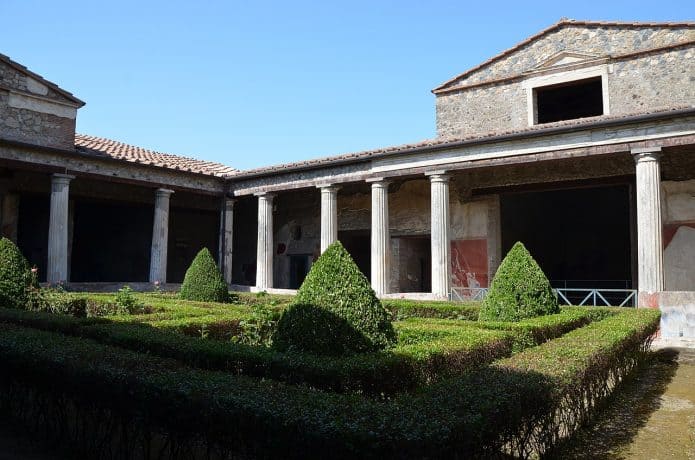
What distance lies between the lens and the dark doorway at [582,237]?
20172mm

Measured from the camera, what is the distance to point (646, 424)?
16.3 feet

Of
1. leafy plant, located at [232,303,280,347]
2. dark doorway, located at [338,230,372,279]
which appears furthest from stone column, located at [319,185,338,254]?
leafy plant, located at [232,303,280,347]

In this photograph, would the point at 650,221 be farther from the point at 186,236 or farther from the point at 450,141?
the point at 186,236

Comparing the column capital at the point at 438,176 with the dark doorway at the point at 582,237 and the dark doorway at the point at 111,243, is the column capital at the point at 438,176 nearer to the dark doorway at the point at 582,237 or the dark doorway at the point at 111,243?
the dark doorway at the point at 582,237

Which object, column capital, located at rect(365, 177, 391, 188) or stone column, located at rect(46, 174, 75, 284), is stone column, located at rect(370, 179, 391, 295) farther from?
stone column, located at rect(46, 174, 75, 284)

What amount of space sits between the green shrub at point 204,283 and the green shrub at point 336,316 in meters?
6.07

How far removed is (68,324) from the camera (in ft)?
20.4

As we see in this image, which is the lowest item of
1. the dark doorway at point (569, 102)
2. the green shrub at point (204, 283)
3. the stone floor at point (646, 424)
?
the stone floor at point (646, 424)

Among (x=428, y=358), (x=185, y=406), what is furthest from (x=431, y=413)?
(x=428, y=358)

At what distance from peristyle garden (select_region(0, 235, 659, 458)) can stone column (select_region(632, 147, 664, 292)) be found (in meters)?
3.43

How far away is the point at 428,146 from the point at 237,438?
433 inches

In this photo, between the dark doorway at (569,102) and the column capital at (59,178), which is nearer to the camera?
the column capital at (59,178)

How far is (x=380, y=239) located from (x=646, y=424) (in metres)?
9.49

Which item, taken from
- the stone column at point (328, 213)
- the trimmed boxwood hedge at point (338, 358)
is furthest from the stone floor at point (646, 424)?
the stone column at point (328, 213)
